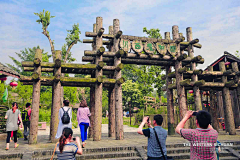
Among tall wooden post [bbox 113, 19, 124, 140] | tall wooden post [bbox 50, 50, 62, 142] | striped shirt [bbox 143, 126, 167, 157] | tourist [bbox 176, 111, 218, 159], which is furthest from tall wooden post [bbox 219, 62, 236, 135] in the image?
tourist [bbox 176, 111, 218, 159]

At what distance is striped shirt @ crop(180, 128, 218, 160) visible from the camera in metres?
2.67

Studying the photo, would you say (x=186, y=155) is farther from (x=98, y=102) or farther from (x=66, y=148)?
(x=66, y=148)

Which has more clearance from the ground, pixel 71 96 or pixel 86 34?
pixel 86 34

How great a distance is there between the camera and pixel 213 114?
12.5 meters

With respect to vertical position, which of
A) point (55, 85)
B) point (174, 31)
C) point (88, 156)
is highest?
point (174, 31)

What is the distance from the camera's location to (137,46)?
10.9m

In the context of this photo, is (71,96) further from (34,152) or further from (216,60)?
(34,152)

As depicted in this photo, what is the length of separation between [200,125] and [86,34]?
888cm

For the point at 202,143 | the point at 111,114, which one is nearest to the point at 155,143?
the point at 202,143

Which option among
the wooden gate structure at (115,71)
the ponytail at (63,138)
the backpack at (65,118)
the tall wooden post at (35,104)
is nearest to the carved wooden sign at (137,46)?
the wooden gate structure at (115,71)

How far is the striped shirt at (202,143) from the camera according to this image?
8.75ft

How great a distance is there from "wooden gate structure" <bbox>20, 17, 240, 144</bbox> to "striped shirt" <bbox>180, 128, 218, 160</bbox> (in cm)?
702

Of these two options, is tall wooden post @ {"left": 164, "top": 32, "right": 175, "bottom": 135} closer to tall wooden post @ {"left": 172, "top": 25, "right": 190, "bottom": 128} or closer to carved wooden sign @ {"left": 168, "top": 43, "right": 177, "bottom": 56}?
tall wooden post @ {"left": 172, "top": 25, "right": 190, "bottom": 128}

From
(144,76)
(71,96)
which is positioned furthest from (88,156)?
(71,96)
